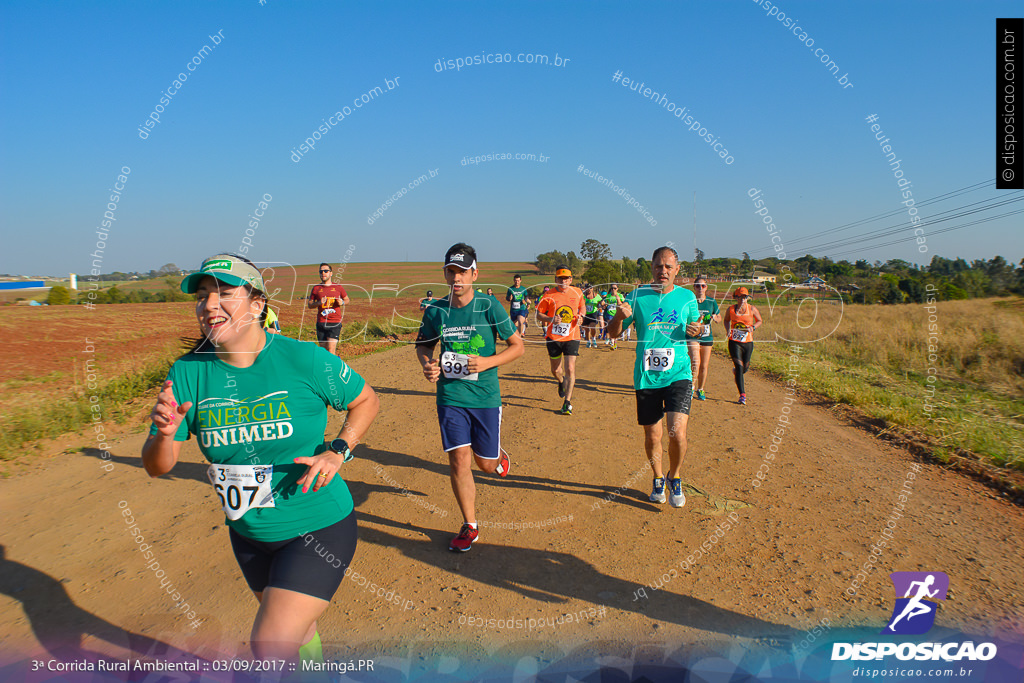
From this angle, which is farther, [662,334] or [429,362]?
[662,334]

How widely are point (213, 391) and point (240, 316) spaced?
1.14 feet

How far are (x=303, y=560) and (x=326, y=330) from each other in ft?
27.6

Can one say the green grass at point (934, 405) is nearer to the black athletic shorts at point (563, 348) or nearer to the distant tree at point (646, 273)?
the distant tree at point (646, 273)

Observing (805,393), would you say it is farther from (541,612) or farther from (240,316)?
(240,316)

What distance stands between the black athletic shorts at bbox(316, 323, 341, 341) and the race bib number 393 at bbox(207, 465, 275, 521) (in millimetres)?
8086

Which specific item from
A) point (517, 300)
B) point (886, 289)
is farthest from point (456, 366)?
point (886, 289)

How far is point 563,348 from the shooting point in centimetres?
908

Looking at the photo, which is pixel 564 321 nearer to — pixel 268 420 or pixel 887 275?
pixel 268 420

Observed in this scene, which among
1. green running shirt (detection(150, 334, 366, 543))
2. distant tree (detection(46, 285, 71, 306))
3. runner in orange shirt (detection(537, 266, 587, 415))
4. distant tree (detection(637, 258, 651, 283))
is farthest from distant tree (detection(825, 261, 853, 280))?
distant tree (detection(46, 285, 71, 306))

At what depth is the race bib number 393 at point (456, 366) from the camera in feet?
14.0

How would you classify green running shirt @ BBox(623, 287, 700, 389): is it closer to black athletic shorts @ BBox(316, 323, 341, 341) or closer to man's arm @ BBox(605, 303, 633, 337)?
man's arm @ BBox(605, 303, 633, 337)

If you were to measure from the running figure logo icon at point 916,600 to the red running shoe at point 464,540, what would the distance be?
294 cm

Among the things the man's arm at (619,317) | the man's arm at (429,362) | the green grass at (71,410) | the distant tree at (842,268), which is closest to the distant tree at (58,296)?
the green grass at (71,410)

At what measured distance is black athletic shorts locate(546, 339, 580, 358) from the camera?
352 inches
